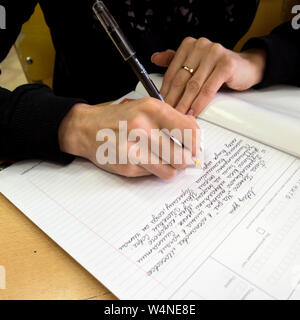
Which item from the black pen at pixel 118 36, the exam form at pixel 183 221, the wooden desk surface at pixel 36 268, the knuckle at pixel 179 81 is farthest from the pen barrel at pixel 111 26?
the wooden desk surface at pixel 36 268

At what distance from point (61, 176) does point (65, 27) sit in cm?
45

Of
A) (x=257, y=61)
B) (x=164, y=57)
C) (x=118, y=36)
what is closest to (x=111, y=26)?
(x=118, y=36)

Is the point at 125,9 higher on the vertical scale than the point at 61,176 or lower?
higher

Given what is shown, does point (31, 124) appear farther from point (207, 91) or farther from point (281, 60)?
point (281, 60)

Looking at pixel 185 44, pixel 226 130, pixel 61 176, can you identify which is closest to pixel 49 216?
pixel 61 176

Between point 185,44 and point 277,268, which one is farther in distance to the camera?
point 185,44

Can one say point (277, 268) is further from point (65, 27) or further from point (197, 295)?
point (65, 27)

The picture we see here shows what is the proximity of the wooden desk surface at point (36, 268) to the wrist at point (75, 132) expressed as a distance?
0.41 ft

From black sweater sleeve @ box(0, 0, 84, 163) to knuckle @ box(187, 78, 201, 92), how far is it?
8.5 inches

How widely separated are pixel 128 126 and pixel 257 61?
366mm

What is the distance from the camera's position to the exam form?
1.00 feet

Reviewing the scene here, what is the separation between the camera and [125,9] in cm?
66

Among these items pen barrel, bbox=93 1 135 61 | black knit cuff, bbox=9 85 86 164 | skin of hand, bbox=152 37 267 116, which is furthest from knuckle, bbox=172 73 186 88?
black knit cuff, bbox=9 85 86 164

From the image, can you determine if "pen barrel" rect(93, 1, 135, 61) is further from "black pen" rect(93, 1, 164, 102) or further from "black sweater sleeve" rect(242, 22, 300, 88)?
"black sweater sleeve" rect(242, 22, 300, 88)
